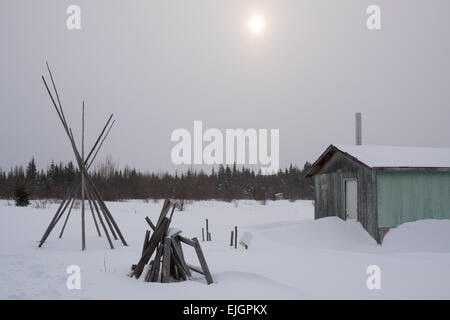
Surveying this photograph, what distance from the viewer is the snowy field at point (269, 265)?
721cm

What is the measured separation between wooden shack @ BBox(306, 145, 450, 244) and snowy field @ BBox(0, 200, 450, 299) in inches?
16.5

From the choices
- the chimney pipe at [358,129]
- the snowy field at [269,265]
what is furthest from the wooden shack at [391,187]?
the chimney pipe at [358,129]

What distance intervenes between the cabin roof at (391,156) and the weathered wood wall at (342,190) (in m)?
0.24

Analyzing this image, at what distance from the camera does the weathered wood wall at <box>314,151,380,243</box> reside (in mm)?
13172

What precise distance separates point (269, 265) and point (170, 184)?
1913 inches

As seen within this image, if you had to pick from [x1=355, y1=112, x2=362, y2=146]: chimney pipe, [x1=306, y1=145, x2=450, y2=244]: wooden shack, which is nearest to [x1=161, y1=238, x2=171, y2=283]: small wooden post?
[x1=306, y1=145, x2=450, y2=244]: wooden shack

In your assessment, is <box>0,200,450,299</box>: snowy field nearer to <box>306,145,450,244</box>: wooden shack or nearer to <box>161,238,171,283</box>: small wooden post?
<box>161,238,171,283</box>: small wooden post

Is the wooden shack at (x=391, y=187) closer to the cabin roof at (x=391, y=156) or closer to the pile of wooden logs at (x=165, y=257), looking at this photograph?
the cabin roof at (x=391, y=156)

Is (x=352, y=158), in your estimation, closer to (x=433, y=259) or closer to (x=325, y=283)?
(x=433, y=259)

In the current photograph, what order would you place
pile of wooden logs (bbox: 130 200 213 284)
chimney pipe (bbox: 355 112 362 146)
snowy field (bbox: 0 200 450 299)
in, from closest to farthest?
snowy field (bbox: 0 200 450 299) < pile of wooden logs (bbox: 130 200 213 284) < chimney pipe (bbox: 355 112 362 146)
